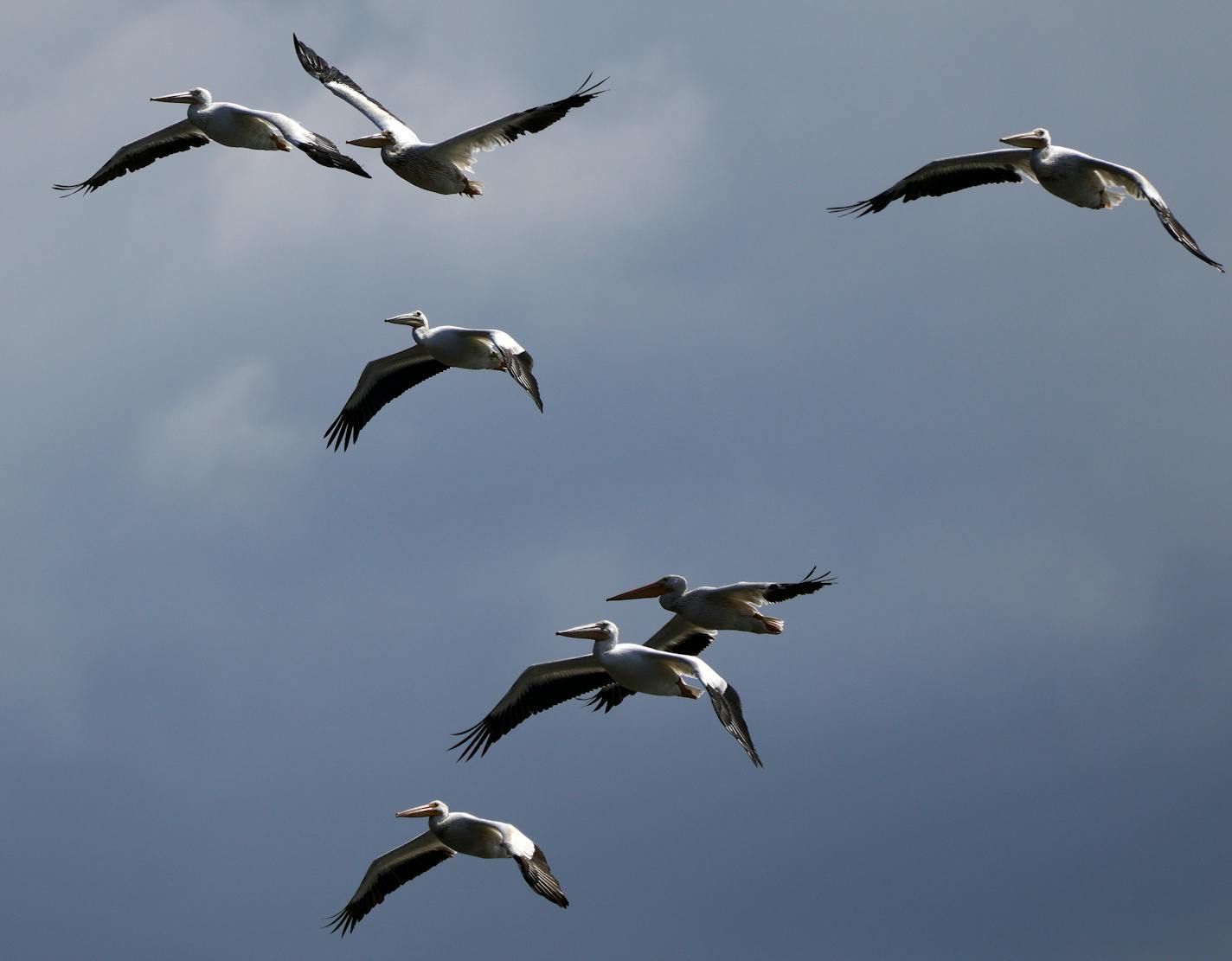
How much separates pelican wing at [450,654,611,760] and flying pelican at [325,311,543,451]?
2.31 metres

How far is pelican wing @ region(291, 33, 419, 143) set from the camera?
682 inches

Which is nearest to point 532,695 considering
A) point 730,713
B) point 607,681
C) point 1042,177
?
point 607,681

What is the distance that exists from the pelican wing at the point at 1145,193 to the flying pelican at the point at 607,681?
5071 mm

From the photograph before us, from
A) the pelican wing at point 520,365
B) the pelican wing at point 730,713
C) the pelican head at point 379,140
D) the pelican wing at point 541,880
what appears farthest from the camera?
the pelican head at point 379,140

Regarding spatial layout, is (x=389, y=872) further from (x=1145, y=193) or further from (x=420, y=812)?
(x=1145, y=193)

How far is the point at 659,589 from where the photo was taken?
53.5 ft

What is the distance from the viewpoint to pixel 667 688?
14.6 m

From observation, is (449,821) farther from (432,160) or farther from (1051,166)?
(1051,166)

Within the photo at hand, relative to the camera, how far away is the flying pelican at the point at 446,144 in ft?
52.6

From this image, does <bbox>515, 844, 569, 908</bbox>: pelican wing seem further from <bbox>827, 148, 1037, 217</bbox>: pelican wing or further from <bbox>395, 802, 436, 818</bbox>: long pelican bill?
<bbox>827, 148, 1037, 217</bbox>: pelican wing

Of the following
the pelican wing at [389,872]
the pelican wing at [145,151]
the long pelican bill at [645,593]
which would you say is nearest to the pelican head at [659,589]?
the long pelican bill at [645,593]

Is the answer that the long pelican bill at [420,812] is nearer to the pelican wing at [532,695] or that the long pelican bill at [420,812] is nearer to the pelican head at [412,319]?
the pelican wing at [532,695]

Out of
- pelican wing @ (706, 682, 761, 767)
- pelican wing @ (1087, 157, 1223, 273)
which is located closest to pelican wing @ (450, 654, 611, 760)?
pelican wing @ (706, 682, 761, 767)

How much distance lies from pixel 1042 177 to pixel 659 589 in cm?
491
